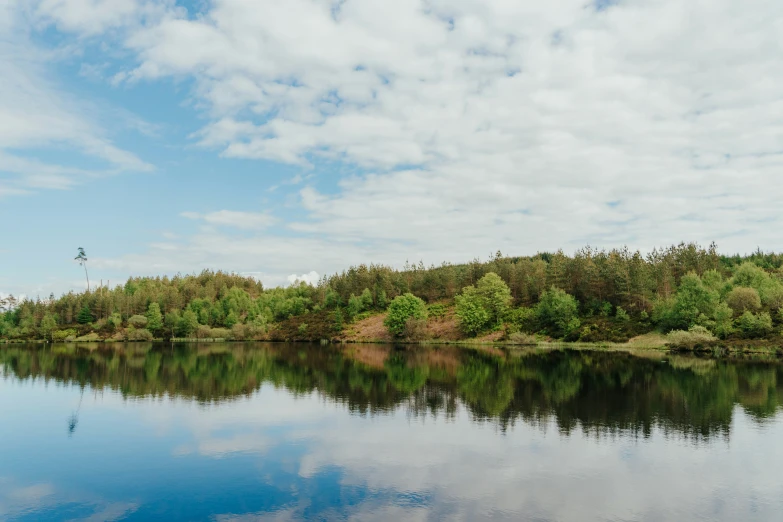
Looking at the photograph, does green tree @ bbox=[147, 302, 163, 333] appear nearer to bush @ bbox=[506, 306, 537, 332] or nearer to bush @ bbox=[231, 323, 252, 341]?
bush @ bbox=[231, 323, 252, 341]

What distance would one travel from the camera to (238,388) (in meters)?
52.3

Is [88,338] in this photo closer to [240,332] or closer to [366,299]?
[240,332]

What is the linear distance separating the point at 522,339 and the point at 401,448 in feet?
285

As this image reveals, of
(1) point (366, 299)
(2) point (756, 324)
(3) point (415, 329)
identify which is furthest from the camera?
(1) point (366, 299)

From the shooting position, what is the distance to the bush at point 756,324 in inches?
3317

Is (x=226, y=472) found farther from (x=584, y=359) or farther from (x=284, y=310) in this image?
(x=284, y=310)

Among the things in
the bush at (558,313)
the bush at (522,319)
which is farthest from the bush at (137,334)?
the bush at (558,313)

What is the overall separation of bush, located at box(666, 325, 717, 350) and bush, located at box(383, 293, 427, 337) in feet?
191

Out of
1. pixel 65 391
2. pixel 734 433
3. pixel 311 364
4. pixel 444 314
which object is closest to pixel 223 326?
pixel 444 314

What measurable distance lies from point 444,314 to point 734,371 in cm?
8400

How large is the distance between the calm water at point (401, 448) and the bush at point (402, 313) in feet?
239

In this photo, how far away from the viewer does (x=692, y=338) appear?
86188 millimetres

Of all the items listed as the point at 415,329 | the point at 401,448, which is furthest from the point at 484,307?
the point at 401,448

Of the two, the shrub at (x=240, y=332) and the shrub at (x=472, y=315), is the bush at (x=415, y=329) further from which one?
the shrub at (x=240, y=332)
